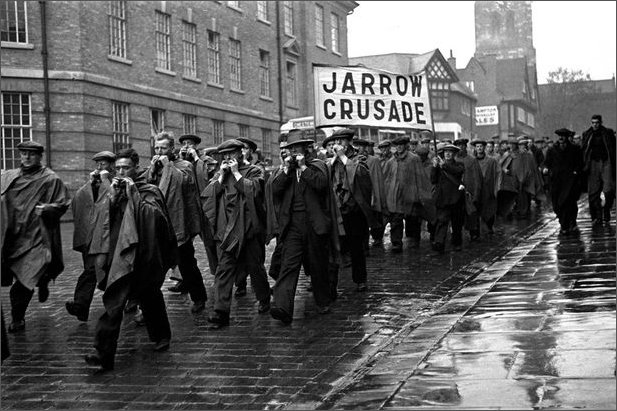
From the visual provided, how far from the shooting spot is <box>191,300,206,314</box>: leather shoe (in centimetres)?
938

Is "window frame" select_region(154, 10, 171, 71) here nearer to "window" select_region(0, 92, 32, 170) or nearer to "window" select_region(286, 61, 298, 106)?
"window" select_region(0, 92, 32, 170)

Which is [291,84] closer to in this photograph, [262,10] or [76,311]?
[262,10]

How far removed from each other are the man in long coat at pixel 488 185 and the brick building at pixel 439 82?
47163mm

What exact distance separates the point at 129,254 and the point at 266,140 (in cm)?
2833

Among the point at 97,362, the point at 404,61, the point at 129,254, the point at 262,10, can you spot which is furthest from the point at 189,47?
the point at 404,61

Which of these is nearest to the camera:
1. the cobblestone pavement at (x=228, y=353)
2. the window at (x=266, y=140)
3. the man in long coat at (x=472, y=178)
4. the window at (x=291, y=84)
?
the cobblestone pavement at (x=228, y=353)

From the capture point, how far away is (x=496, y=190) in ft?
61.4

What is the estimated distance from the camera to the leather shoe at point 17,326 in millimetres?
8719

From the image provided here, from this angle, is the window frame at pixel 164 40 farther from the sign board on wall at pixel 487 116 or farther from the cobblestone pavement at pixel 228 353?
the sign board on wall at pixel 487 116

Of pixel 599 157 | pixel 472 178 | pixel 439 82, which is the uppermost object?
pixel 439 82

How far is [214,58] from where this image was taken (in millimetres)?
31484

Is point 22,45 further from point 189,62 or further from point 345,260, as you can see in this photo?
point 345,260

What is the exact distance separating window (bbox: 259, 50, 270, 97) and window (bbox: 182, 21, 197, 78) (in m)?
5.18

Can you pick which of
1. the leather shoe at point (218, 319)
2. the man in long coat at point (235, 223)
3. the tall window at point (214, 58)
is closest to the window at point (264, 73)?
the tall window at point (214, 58)
